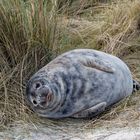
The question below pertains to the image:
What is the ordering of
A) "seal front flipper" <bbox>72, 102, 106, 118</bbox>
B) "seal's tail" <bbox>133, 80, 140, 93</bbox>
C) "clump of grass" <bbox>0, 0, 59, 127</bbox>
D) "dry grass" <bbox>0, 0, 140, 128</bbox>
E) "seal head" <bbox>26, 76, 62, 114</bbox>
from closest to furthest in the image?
"seal head" <bbox>26, 76, 62, 114</bbox>
"seal front flipper" <bbox>72, 102, 106, 118</bbox>
"dry grass" <bbox>0, 0, 140, 128</bbox>
"clump of grass" <bbox>0, 0, 59, 127</bbox>
"seal's tail" <bbox>133, 80, 140, 93</bbox>

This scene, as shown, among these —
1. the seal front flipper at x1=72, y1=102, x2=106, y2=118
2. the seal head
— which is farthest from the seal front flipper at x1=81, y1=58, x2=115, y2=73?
the seal head

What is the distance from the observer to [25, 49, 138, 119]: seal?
4191 mm

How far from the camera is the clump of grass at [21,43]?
452cm

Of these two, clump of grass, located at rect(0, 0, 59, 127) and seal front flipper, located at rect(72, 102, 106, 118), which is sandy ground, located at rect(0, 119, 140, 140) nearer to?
seal front flipper, located at rect(72, 102, 106, 118)

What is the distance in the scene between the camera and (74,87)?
14.0ft

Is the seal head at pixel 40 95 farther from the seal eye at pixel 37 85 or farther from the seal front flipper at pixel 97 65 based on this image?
the seal front flipper at pixel 97 65

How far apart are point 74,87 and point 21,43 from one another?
0.70 m

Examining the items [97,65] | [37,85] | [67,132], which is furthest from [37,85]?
[97,65]

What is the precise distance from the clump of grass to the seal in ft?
0.86

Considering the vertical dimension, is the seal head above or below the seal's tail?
above

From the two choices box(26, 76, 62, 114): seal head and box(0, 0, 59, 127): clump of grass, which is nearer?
box(26, 76, 62, 114): seal head

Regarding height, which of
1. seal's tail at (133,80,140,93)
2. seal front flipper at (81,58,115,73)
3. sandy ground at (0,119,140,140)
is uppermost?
seal front flipper at (81,58,115,73)

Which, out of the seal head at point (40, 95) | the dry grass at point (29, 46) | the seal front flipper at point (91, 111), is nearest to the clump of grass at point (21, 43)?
the dry grass at point (29, 46)

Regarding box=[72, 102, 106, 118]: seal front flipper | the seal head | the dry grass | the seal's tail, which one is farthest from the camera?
the seal's tail
